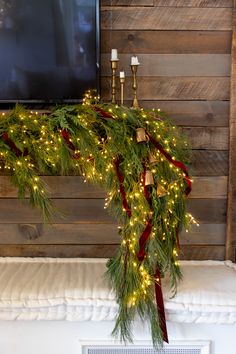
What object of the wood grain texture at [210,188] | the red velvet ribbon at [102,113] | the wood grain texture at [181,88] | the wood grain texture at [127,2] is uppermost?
the wood grain texture at [127,2]

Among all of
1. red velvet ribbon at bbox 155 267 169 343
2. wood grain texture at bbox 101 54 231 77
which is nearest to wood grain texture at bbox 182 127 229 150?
wood grain texture at bbox 101 54 231 77

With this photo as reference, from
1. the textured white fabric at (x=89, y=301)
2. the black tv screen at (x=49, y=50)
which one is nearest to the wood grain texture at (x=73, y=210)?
the textured white fabric at (x=89, y=301)

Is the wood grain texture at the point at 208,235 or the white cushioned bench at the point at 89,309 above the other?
the wood grain texture at the point at 208,235

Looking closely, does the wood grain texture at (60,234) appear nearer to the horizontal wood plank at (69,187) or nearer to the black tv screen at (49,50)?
the horizontal wood plank at (69,187)

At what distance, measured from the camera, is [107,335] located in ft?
4.95

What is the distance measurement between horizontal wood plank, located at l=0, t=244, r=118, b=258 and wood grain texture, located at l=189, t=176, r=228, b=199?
1.48 feet

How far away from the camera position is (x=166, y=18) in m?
1.84

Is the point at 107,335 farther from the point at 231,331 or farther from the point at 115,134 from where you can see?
the point at 115,134

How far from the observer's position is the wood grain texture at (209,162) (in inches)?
74.7

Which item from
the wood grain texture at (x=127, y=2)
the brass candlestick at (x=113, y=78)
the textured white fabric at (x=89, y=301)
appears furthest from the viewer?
the wood grain texture at (x=127, y=2)

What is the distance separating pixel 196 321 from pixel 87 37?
46.4 inches

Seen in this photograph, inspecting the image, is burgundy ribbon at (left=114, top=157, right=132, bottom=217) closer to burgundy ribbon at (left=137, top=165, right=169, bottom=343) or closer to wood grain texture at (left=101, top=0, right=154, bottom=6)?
burgundy ribbon at (left=137, top=165, right=169, bottom=343)

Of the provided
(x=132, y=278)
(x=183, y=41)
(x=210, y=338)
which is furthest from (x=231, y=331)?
(x=183, y=41)

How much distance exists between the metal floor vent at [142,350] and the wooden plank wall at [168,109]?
48 cm
